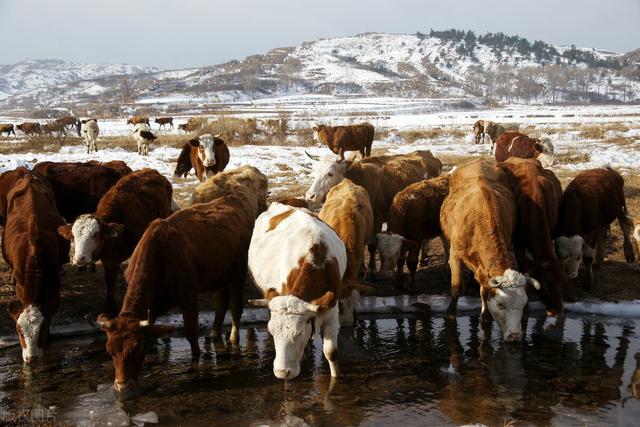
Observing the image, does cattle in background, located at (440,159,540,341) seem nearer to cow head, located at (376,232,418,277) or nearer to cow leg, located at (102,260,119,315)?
cow head, located at (376,232,418,277)

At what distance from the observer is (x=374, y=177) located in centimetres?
1112

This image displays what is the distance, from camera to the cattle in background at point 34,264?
6.48 metres

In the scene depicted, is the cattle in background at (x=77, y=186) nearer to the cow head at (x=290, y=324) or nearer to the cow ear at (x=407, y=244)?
the cow ear at (x=407, y=244)

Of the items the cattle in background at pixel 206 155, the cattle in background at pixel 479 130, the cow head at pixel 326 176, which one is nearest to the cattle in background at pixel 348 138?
the cattle in background at pixel 479 130

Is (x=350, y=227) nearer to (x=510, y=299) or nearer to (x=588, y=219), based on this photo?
(x=510, y=299)

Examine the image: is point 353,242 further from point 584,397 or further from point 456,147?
point 456,147

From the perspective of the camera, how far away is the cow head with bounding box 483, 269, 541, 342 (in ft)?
21.9

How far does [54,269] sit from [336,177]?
5.25 m

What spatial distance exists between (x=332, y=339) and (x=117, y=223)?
3.64 m

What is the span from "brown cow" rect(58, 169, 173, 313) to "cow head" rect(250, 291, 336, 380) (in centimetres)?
305

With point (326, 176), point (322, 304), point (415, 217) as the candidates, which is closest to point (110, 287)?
point (322, 304)

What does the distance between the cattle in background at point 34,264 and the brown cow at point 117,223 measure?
27 cm

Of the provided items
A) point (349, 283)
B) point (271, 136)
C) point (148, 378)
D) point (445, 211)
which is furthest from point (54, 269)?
point (271, 136)

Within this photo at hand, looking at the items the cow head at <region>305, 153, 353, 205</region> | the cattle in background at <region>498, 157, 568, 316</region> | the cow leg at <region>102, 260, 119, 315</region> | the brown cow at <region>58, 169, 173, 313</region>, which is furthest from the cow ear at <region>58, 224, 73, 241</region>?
the cattle in background at <region>498, 157, 568, 316</region>
